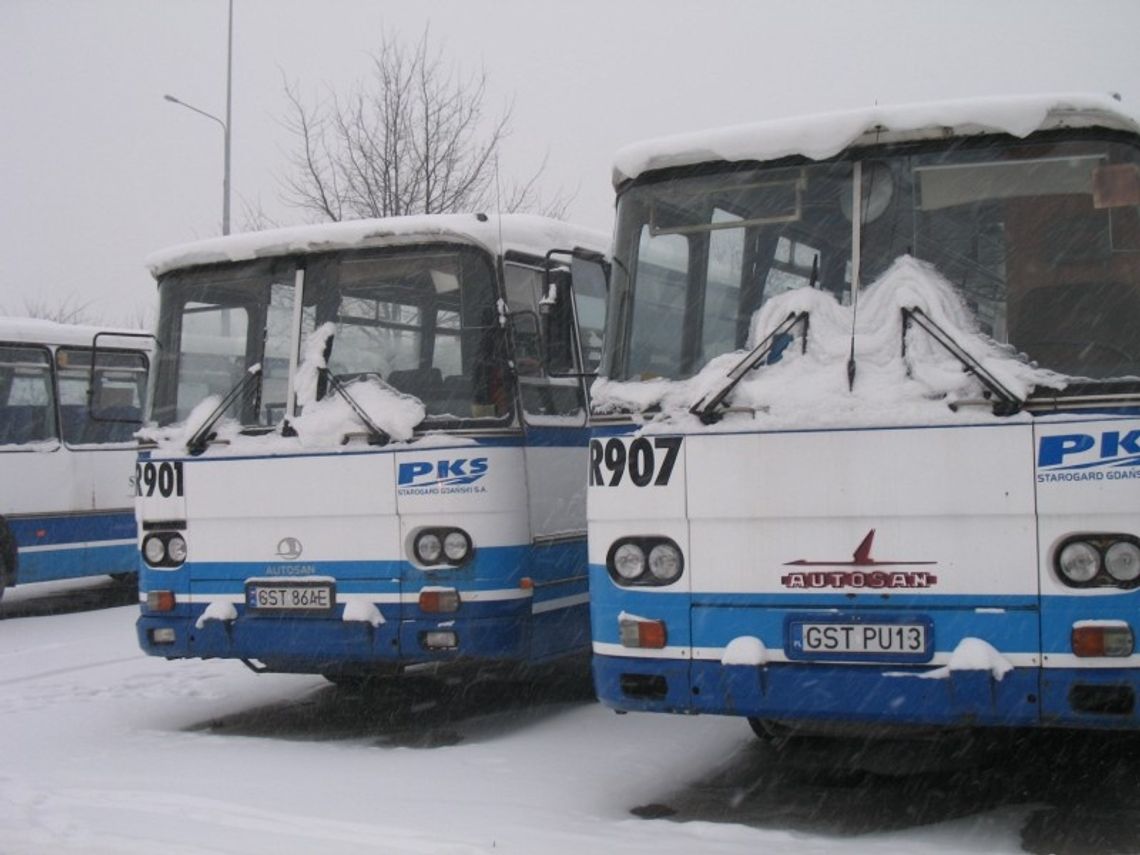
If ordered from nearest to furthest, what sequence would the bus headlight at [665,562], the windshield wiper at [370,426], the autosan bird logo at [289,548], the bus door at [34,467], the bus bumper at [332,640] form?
the bus headlight at [665,562] < the bus bumper at [332,640] < the windshield wiper at [370,426] < the autosan bird logo at [289,548] < the bus door at [34,467]

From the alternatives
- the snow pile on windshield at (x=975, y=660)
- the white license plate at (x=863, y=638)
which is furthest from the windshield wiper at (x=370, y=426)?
the snow pile on windshield at (x=975, y=660)

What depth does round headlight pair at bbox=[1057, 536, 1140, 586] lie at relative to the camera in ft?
18.6

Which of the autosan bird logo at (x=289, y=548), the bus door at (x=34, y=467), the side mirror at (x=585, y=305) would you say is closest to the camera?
the autosan bird logo at (x=289, y=548)

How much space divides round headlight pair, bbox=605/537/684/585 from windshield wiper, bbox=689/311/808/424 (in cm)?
61

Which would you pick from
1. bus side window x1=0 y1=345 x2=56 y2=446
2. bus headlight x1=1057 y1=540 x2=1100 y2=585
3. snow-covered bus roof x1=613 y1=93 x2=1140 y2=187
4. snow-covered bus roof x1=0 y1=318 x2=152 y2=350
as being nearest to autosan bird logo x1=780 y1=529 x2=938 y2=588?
bus headlight x1=1057 y1=540 x2=1100 y2=585

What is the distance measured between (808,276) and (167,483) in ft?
14.3

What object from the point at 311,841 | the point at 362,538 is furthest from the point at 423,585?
the point at 311,841

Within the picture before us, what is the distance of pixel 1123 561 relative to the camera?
569 cm

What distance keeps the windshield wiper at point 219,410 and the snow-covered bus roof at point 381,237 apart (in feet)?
2.38

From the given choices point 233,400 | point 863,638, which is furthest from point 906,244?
point 233,400

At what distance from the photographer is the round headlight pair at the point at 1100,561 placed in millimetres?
5672

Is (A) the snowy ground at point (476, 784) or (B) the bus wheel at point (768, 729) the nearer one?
(A) the snowy ground at point (476, 784)

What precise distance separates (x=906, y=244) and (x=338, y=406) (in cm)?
357

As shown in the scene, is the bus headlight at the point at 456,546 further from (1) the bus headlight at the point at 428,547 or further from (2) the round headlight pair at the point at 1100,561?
(2) the round headlight pair at the point at 1100,561
